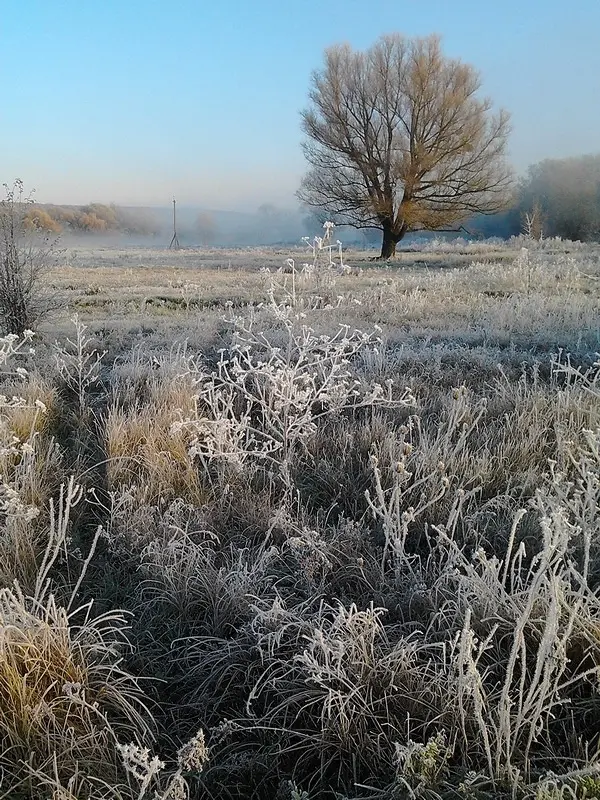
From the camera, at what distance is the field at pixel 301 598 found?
5.33 ft

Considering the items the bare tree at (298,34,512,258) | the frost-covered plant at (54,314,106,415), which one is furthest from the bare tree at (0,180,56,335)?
the bare tree at (298,34,512,258)

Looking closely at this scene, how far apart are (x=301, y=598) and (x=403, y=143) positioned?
25.8 meters

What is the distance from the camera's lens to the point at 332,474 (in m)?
3.32

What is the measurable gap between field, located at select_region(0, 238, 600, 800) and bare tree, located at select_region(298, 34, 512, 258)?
22448 millimetres

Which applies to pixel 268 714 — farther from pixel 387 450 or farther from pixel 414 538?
pixel 387 450

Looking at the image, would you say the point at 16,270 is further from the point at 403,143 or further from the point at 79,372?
the point at 403,143

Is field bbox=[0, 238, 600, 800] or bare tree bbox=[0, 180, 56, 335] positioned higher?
bare tree bbox=[0, 180, 56, 335]

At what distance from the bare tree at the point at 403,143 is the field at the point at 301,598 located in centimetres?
2245

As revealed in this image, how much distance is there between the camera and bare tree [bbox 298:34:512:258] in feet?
78.6

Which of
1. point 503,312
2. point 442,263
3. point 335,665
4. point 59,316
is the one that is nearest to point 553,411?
point 335,665

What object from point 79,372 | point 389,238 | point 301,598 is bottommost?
point 301,598

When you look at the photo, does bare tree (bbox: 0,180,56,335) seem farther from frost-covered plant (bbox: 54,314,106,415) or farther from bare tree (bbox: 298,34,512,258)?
bare tree (bbox: 298,34,512,258)

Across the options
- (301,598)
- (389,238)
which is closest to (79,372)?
(301,598)

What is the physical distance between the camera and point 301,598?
2385 millimetres
